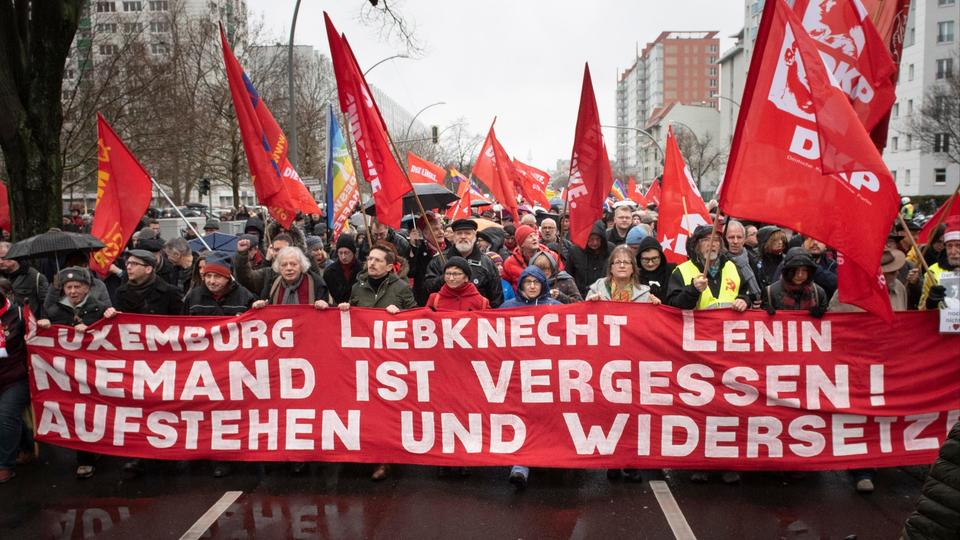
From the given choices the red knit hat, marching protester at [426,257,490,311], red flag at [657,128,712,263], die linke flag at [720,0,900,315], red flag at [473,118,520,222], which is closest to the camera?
die linke flag at [720,0,900,315]

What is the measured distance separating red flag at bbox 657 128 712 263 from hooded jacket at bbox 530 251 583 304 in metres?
1.90

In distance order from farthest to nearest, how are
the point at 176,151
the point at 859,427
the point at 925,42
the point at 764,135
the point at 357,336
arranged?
the point at 925,42 < the point at 176,151 < the point at 357,336 < the point at 859,427 < the point at 764,135

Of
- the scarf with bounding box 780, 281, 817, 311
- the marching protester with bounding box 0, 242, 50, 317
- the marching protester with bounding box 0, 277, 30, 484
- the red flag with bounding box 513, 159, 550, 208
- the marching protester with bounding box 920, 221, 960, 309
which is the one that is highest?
the red flag with bounding box 513, 159, 550, 208

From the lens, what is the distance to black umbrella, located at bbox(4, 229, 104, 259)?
666 cm

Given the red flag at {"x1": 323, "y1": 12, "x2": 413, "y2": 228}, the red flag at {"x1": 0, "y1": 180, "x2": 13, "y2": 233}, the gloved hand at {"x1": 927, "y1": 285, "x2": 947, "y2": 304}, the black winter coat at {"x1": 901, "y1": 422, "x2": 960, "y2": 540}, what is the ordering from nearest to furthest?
1. the black winter coat at {"x1": 901, "y1": 422, "x2": 960, "y2": 540}
2. the gloved hand at {"x1": 927, "y1": 285, "x2": 947, "y2": 304}
3. the red flag at {"x1": 323, "y1": 12, "x2": 413, "y2": 228}
4. the red flag at {"x1": 0, "y1": 180, "x2": 13, "y2": 233}

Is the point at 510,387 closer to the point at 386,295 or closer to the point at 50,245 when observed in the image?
the point at 386,295

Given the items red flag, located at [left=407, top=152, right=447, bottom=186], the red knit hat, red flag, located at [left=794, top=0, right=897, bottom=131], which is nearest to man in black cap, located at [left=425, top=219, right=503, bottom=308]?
the red knit hat

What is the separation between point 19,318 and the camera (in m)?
5.70

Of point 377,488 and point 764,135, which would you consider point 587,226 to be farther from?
point 377,488

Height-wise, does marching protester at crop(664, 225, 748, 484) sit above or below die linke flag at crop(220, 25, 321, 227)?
below

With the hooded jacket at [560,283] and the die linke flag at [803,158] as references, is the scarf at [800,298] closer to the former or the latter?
the die linke flag at [803,158]

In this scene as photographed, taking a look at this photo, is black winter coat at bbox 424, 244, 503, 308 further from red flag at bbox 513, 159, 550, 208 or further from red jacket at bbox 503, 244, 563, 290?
red flag at bbox 513, 159, 550, 208

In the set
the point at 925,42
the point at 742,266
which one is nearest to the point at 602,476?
the point at 742,266

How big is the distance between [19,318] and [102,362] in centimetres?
71
